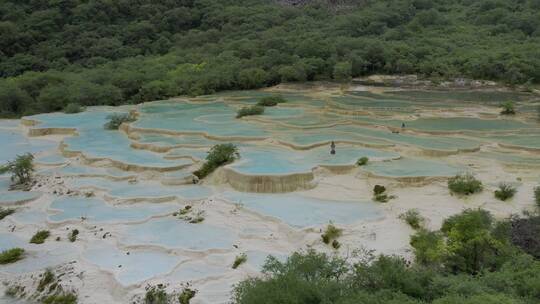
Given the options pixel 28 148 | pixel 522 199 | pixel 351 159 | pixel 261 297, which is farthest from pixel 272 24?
pixel 261 297

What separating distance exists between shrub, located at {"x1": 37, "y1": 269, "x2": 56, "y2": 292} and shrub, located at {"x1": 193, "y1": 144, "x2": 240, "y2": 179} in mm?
6905

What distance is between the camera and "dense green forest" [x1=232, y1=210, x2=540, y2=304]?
781 cm

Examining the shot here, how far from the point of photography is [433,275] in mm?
8930

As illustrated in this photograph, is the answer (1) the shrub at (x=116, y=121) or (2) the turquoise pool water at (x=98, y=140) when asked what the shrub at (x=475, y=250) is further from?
(1) the shrub at (x=116, y=121)

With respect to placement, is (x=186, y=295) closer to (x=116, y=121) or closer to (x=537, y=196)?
(x=537, y=196)

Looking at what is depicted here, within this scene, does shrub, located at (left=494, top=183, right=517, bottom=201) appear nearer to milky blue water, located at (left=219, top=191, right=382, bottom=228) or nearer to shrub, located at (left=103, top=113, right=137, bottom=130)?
milky blue water, located at (left=219, top=191, right=382, bottom=228)

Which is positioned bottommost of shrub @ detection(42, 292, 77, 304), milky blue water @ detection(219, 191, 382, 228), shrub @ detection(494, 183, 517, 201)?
shrub @ detection(42, 292, 77, 304)

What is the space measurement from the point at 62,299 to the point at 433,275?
25.1 ft

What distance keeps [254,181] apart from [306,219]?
9.62 feet

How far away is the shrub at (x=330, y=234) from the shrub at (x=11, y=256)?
25.3 ft

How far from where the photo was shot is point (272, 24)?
2258 inches

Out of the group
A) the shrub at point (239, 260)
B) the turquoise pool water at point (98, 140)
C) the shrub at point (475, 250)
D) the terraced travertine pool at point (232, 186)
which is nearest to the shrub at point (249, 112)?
the terraced travertine pool at point (232, 186)

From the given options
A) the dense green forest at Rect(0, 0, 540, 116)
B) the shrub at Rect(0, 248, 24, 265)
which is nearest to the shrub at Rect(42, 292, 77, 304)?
the shrub at Rect(0, 248, 24, 265)

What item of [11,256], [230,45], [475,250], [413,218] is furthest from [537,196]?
[230,45]
